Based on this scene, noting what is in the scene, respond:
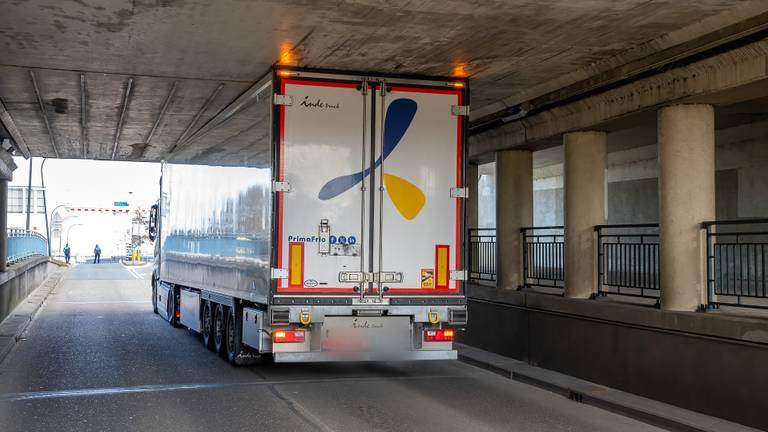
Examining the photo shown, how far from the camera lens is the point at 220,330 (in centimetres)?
1275

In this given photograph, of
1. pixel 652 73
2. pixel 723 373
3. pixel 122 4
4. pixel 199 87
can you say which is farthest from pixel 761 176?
pixel 122 4

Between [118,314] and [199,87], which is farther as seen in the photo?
[118,314]

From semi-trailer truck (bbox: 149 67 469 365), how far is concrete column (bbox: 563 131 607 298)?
2235mm

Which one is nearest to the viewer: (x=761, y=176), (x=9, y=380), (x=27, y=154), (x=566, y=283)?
(x=9, y=380)

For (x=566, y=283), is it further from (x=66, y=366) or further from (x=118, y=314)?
(x=118, y=314)

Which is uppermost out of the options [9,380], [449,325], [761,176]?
[761,176]

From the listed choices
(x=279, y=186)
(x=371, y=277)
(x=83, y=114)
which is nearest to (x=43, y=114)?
(x=83, y=114)

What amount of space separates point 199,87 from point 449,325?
16.5 feet

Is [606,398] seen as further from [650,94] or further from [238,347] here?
[238,347]

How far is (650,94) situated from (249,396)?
5817mm

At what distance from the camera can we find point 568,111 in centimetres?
1170

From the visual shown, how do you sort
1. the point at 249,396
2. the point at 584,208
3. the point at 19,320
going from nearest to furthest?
1. the point at 249,396
2. the point at 584,208
3. the point at 19,320

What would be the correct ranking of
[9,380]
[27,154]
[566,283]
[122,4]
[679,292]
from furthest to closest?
[27,154], [566,283], [9,380], [679,292], [122,4]

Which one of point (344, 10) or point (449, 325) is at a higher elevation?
point (344, 10)
